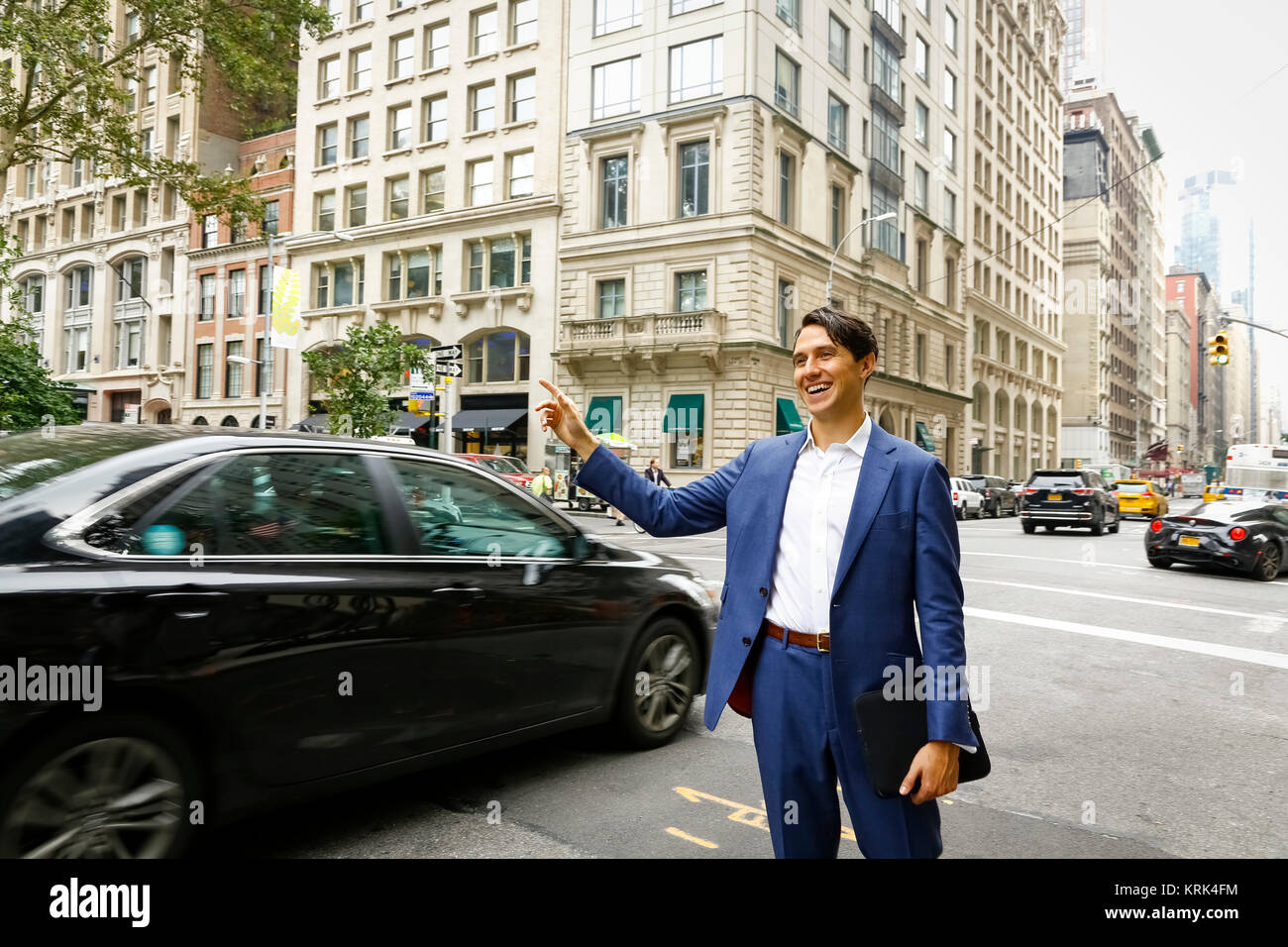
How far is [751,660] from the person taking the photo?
95.5 inches

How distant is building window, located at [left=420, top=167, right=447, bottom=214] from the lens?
38125 millimetres

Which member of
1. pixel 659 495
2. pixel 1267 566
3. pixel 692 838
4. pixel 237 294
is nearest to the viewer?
pixel 659 495

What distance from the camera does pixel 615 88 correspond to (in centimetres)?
3378

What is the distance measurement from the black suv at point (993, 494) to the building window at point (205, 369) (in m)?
36.2

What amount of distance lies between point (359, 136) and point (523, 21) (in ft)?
32.0

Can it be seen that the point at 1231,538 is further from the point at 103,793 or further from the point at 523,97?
the point at 523,97

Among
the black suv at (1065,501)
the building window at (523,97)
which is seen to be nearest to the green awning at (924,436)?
the black suv at (1065,501)

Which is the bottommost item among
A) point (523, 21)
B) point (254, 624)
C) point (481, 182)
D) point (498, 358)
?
point (254, 624)

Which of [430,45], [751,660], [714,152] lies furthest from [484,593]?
[430,45]

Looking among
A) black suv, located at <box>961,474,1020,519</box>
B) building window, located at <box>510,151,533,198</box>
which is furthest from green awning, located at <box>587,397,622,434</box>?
black suv, located at <box>961,474,1020,519</box>

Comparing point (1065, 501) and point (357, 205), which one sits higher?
point (357, 205)

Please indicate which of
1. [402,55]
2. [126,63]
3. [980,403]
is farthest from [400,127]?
[980,403]

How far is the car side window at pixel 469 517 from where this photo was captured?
3.84m

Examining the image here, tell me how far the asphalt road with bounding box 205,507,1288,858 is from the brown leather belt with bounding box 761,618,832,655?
1490 mm
